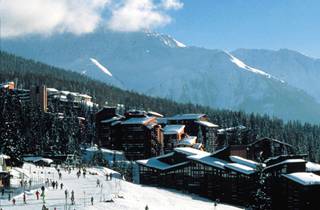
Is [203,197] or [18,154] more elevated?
[18,154]

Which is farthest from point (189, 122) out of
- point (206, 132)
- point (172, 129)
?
point (172, 129)

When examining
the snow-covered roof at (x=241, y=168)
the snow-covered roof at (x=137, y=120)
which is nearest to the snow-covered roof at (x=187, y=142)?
the snow-covered roof at (x=137, y=120)

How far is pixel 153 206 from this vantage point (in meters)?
65.6

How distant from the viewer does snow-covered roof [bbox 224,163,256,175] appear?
85.4 metres

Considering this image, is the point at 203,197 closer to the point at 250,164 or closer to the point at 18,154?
the point at 250,164

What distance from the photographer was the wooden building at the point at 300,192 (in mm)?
75438

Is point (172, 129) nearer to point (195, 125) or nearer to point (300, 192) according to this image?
point (195, 125)

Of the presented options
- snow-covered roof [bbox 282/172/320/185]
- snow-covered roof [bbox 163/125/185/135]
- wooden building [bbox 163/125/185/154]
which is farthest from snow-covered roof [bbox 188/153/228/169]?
snow-covered roof [bbox 163/125/185/135]

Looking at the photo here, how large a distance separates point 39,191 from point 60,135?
66492mm

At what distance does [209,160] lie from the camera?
92562mm

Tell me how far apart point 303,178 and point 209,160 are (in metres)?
19.1

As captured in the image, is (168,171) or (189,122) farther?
(189,122)

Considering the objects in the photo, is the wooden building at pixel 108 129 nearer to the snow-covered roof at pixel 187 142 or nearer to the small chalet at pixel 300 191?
the snow-covered roof at pixel 187 142

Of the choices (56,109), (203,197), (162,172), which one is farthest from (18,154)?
(56,109)
